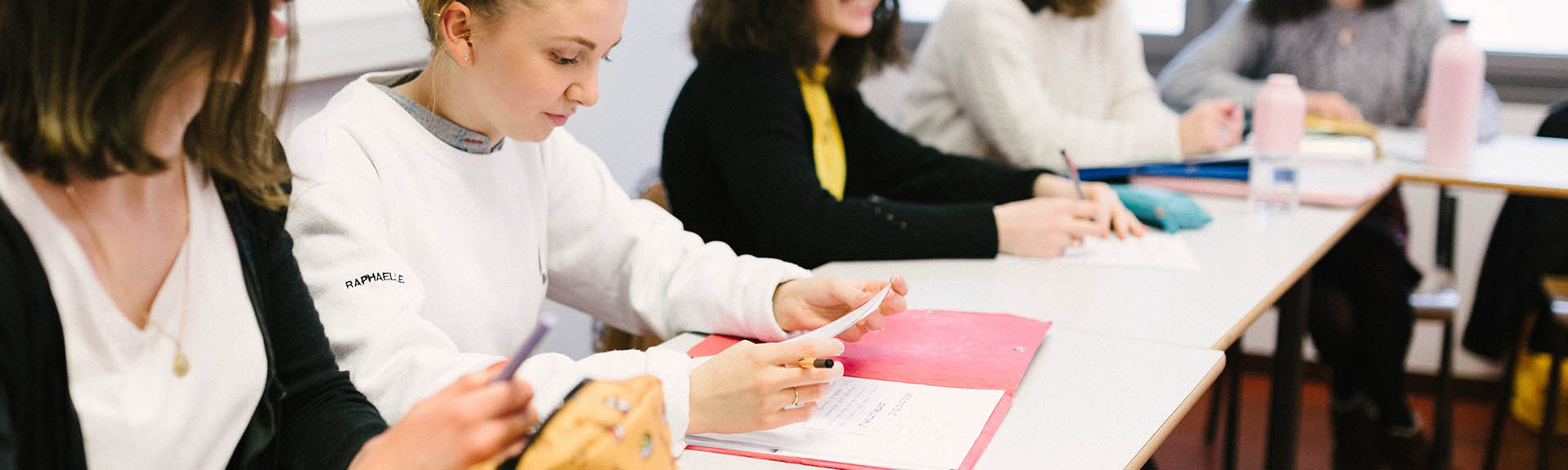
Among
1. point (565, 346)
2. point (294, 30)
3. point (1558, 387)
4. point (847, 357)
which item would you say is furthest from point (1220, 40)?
point (294, 30)

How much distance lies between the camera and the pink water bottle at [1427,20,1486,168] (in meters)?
2.06

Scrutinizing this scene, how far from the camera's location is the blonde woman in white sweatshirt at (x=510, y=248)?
0.92m

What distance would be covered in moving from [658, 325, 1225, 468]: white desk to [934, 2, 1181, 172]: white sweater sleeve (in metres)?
0.89

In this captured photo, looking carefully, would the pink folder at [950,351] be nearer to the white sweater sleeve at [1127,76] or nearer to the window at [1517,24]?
the white sweater sleeve at [1127,76]

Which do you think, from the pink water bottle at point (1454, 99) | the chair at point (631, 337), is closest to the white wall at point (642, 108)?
the chair at point (631, 337)

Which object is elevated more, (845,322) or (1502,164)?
(845,322)

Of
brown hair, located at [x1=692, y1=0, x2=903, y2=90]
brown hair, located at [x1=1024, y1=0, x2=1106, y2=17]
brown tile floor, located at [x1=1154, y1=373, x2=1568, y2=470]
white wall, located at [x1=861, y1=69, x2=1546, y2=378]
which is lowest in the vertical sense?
brown tile floor, located at [x1=1154, y1=373, x2=1568, y2=470]

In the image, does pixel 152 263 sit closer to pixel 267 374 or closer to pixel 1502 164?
pixel 267 374

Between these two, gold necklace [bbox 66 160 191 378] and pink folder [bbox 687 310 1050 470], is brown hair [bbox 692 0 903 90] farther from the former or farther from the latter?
gold necklace [bbox 66 160 191 378]

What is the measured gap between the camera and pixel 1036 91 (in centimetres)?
211

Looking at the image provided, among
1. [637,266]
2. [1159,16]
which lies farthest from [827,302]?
[1159,16]

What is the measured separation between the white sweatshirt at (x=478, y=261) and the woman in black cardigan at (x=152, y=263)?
0.29 ft

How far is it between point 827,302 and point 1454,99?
4.80ft

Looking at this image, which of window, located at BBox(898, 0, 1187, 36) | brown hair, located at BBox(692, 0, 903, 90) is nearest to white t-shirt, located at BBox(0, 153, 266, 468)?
brown hair, located at BBox(692, 0, 903, 90)
